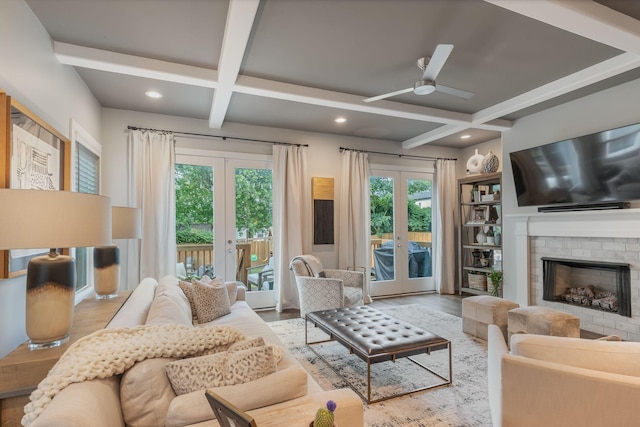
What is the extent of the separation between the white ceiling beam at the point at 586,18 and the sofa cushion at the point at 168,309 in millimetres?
2657

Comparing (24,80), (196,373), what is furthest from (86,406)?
(24,80)

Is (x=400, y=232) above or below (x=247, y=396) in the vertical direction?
above

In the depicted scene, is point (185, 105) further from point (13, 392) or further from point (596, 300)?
point (596, 300)

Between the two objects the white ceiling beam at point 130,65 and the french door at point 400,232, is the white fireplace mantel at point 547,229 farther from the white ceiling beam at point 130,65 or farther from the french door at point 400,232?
the white ceiling beam at point 130,65

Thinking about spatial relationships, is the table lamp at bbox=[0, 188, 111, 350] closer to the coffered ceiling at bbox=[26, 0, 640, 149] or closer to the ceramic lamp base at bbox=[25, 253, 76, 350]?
the ceramic lamp base at bbox=[25, 253, 76, 350]

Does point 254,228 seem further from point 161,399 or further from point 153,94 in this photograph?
point 161,399

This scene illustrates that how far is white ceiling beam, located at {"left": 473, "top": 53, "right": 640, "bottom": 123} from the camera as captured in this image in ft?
9.21

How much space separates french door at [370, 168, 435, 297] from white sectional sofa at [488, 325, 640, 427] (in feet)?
13.1

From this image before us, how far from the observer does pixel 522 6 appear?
1.91m

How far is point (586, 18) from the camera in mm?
2061

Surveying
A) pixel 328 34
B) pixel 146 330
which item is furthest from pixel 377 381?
pixel 328 34

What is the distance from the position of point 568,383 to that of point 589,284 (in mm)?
3538

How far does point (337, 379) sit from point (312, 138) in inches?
140

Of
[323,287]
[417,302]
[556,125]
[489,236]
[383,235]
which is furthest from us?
[383,235]
